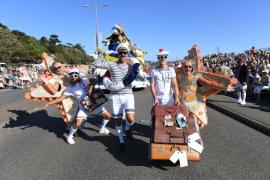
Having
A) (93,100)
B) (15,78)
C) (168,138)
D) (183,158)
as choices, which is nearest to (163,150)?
(168,138)

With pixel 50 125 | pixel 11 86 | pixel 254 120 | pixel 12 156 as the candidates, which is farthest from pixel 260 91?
pixel 11 86

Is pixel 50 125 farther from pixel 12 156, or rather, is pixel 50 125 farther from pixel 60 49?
pixel 60 49

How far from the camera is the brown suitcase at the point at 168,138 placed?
5629 mm

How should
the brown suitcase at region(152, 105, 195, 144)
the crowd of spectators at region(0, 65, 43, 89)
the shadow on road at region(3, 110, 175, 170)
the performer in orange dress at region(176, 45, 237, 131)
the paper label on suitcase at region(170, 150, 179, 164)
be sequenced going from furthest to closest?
1. the crowd of spectators at region(0, 65, 43, 89)
2. the performer in orange dress at region(176, 45, 237, 131)
3. the shadow on road at region(3, 110, 175, 170)
4. the brown suitcase at region(152, 105, 195, 144)
5. the paper label on suitcase at region(170, 150, 179, 164)

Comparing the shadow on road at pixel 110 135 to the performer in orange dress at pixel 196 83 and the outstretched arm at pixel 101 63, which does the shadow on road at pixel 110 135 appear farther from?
the outstretched arm at pixel 101 63

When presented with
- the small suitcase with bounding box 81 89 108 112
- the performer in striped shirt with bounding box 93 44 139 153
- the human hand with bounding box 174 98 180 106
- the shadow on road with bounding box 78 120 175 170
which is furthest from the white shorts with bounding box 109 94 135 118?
the small suitcase with bounding box 81 89 108 112

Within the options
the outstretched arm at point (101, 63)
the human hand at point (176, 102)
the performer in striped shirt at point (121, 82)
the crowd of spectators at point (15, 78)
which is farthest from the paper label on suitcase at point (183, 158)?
the crowd of spectators at point (15, 78)

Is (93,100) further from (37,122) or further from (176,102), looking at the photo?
(37,122)

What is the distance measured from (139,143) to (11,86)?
87.4ft

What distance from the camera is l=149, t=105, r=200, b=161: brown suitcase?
18.5 ft

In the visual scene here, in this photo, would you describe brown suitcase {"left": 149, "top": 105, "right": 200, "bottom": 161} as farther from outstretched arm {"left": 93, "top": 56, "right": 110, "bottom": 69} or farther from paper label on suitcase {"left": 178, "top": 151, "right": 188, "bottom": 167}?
outstretched arm {"left": 93, "top": 56, "right": 110, "bottom": 69}

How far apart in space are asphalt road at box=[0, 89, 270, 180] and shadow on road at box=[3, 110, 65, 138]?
3 centimetres

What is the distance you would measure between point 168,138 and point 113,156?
122cm

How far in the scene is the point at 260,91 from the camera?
1497cm
